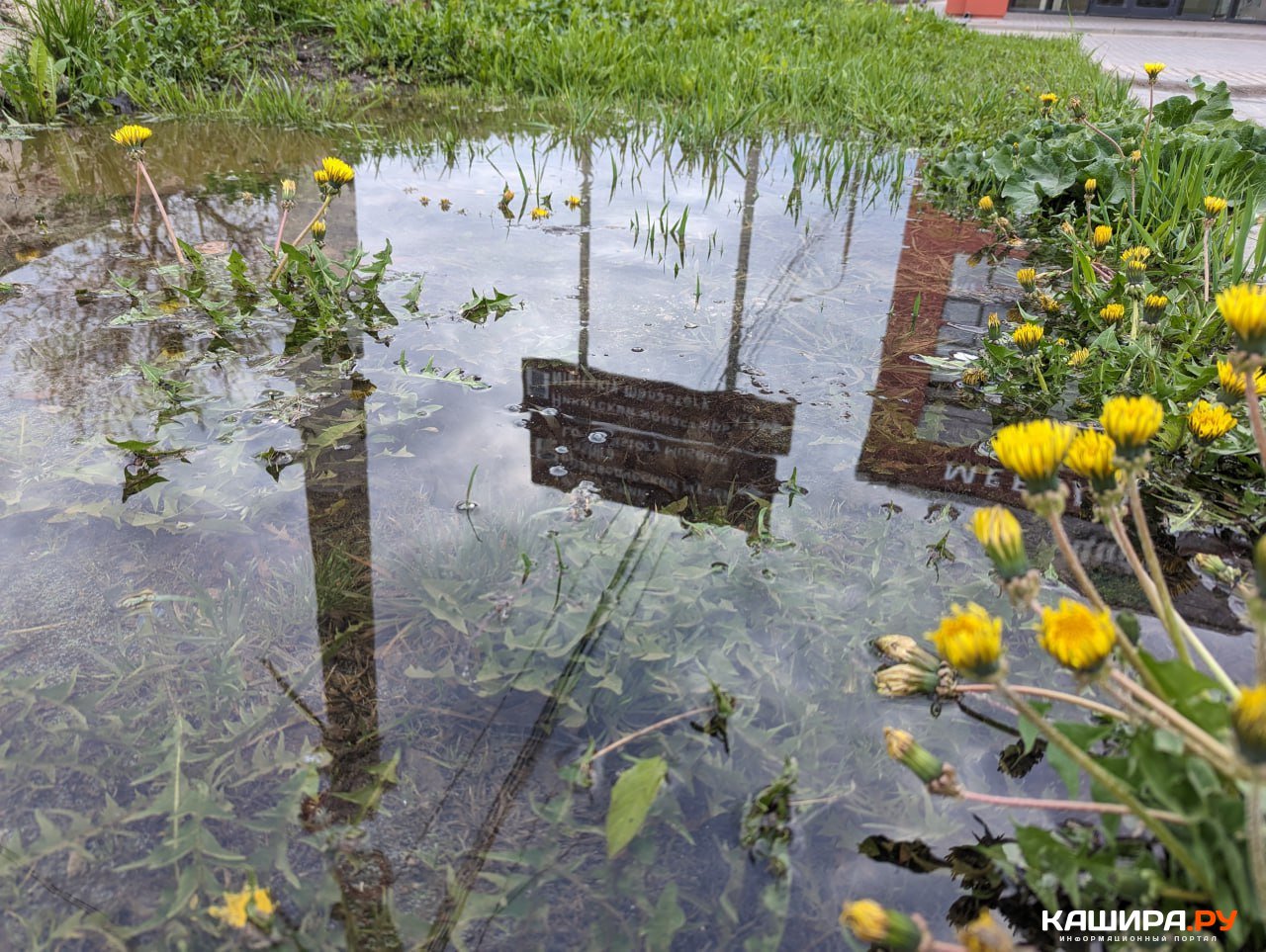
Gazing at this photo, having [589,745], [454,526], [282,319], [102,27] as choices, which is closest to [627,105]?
[102,27]

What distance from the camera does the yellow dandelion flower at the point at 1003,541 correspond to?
874 millimetres

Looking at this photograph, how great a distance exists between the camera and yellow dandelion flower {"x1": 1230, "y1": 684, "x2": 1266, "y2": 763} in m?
0.67

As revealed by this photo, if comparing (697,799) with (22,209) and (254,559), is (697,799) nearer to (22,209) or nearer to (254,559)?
(254,559)

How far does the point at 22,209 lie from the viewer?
3.09m

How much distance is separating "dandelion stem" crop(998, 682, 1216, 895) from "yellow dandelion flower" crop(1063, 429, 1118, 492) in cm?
28

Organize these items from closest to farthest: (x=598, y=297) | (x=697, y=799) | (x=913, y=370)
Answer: (x=697, y=799) < (x=913, y=370) < (x=598, y=297)

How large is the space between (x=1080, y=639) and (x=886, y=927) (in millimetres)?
326

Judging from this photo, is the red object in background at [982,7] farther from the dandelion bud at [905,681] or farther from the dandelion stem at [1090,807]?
the dandelion stem at [1090,807]

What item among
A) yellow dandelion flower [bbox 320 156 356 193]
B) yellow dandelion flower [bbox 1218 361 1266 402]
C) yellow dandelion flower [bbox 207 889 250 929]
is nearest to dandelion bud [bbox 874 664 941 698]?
yellow dandelion flower [bbox 1218 361 1266 402]

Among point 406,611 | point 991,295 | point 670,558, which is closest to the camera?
point 406,611

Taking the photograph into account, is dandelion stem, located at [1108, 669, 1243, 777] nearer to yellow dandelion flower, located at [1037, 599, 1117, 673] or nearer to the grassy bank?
yellow dandelion flower, located at [1037, 599, 1117, 673]

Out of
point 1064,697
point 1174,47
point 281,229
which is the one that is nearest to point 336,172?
point 281,229

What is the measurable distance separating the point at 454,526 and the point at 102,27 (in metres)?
5.16

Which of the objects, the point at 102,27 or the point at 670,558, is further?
the point at 102,27
